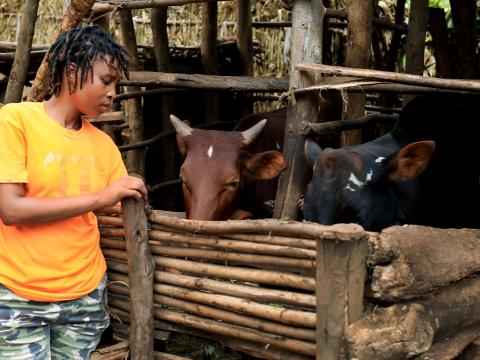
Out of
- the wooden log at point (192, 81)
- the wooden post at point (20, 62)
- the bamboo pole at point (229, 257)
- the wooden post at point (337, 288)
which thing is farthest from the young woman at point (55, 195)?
the wooden post at point (20, 62)

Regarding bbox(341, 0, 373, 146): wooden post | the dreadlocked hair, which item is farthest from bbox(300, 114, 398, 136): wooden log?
the dreadlocked hair

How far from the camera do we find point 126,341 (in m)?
3.84

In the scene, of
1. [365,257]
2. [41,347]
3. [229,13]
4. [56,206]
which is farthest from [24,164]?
[229,13]

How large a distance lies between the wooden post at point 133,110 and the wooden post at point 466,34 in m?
3.31

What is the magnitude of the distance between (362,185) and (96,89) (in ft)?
5.59

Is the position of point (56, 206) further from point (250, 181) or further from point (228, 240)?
point (250, 181)

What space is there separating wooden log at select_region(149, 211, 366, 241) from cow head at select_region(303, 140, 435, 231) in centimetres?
81

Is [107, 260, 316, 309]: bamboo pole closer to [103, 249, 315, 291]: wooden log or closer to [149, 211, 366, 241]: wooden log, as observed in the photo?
[103, 249, 315, 291]: wooden log

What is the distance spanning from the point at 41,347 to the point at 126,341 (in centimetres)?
63

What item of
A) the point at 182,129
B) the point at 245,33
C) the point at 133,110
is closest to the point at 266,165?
the point at 182,129

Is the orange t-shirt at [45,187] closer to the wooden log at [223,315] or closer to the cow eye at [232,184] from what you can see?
the wooden log at [223,315]

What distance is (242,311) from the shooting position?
3.38 m

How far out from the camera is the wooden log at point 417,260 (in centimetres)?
297

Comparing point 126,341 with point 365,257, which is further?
point 126,341
